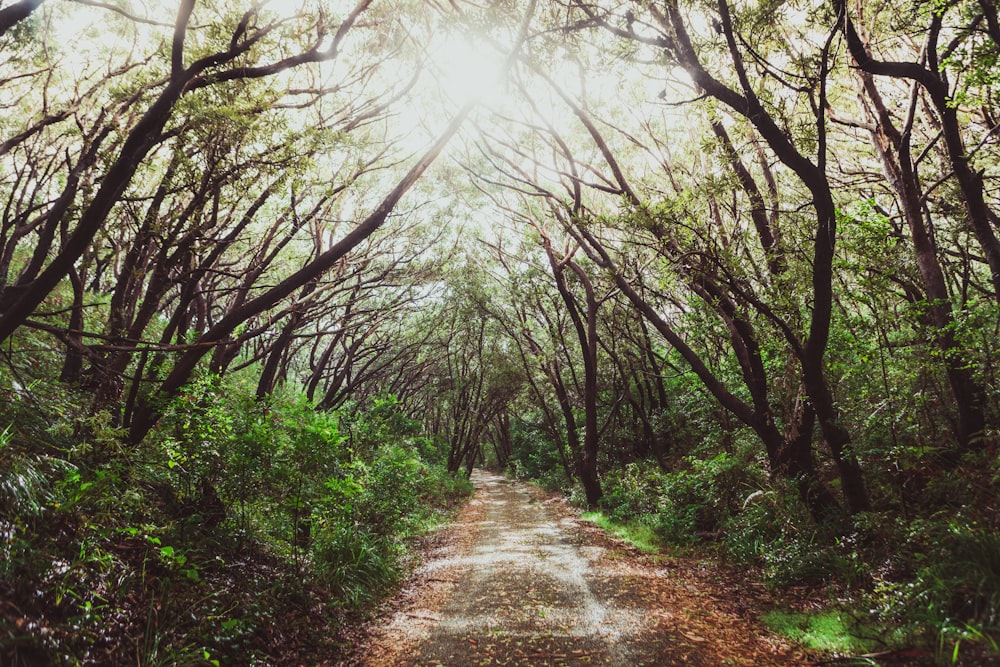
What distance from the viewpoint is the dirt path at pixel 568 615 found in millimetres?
4754

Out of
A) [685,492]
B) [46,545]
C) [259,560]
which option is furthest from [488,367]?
[46,545]

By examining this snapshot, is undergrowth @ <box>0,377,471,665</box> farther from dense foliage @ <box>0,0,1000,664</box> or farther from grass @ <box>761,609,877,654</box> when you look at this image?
grass @ <box>761,609,877,654</box>

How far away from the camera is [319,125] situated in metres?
8.32

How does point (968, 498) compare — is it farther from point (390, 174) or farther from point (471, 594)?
point (390, 174)

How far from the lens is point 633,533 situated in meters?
10.9

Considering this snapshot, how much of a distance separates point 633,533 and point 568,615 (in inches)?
219

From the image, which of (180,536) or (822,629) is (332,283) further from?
(822,629)

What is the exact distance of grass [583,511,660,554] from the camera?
9691 millimetres

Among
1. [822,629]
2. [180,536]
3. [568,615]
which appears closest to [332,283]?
[180,536]

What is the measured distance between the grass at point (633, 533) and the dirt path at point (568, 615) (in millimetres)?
394

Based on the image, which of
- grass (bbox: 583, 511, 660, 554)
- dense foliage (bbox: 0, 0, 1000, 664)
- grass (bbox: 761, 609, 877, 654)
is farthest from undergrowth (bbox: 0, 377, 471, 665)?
grass (bbox: 583, 511, 660, 554)

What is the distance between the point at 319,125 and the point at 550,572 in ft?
26.9

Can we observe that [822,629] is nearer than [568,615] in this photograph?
Yes

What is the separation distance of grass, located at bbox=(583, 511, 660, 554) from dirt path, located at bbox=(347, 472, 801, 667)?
394 mm
